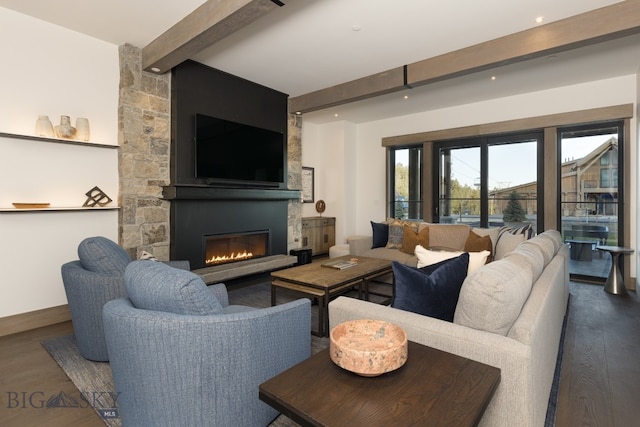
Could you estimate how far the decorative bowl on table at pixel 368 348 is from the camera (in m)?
1.06

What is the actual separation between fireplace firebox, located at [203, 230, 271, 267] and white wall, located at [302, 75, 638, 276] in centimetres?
217

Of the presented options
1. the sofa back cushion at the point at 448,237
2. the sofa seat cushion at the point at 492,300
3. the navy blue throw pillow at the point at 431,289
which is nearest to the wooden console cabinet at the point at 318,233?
the sofa back cushion at the point at 448,237

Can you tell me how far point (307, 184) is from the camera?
21.2ft

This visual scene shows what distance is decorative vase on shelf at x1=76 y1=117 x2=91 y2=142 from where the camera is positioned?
10.4 ft

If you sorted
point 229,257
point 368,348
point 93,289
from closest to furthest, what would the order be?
point 368,348 → point 93,289 → point 229,257

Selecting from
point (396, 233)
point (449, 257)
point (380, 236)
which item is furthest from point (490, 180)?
point (449, 257)

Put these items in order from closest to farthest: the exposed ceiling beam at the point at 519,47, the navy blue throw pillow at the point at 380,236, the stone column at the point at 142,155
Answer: the exposed ceiling beam at the point at 519,47 → the stone column at the point at 142,155 → the navy blue throw pillow at the point at 380,236

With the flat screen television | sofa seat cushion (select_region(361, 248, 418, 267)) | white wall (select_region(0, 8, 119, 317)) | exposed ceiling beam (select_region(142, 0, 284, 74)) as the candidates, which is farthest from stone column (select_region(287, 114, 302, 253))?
white wall (select_region(0, 8, 119, 317))

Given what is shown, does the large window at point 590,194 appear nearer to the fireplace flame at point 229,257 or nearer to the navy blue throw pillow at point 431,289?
the navy blue throw pillow at point 431,289

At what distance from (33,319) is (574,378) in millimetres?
4361

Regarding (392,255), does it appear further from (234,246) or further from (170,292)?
(170,292)

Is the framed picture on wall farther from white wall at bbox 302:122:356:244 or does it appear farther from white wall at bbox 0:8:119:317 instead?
white wall at bbox 0:8:119:317

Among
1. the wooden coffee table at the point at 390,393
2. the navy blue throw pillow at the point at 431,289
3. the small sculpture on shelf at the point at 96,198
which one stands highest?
the small sculpture on shelf at the point at 96,198

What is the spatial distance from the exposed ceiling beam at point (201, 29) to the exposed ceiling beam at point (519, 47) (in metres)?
2.03
